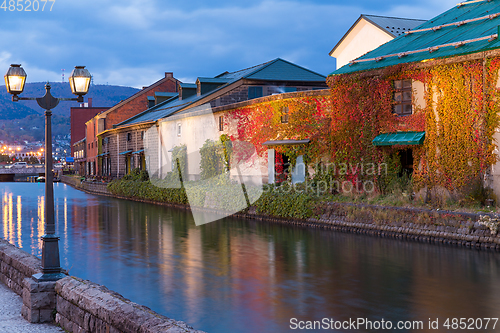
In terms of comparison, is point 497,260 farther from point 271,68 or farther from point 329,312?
point 271,68

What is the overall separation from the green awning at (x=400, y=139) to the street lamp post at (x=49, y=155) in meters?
13.0

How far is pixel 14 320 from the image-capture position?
7953mm

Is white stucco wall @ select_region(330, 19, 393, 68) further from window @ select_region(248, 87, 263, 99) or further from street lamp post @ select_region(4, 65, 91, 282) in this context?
street lamp post @ select_region(4, 65, 91, 282)

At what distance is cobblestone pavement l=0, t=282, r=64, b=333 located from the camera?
7.43 metres

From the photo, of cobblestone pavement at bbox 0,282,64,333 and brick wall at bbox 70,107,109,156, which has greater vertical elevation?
brick wall at bbox 70,107,109,156

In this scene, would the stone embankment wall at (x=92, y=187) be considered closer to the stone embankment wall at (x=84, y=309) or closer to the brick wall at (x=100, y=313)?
the stone embankment wall at (x=84, y=309)

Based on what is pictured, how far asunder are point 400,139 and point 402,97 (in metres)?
1.78

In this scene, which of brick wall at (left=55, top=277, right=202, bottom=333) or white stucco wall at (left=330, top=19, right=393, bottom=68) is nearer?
brick wall at (left=55, top=277, right=202, bottom=333)

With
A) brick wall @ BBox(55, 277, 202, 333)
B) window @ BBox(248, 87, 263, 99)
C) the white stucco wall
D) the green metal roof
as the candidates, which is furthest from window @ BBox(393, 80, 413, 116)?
window @ BBox(248, 87, 263, 99)

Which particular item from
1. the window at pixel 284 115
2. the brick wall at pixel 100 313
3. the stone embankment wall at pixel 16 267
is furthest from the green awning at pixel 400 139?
the brick wall at pixel 100 313

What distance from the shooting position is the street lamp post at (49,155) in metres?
8.40

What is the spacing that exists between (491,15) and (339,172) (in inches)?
332

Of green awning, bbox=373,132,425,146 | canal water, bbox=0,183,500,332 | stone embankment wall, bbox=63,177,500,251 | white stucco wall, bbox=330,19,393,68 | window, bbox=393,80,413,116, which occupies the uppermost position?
white stucco wall, bbox=330,19,393,68

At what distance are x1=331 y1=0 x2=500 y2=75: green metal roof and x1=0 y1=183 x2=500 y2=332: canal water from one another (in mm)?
7372
